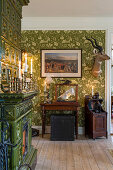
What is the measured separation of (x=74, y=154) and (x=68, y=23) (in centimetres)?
336

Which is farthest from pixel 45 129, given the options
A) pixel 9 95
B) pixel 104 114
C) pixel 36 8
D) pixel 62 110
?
pixel 9 95

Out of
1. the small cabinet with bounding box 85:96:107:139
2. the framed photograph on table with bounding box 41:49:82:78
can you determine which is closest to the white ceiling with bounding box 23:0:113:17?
the framed photograph on table with bounding box 41:49:82:78

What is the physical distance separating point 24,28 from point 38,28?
1.23 feet

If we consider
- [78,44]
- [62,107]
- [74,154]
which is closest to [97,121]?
[62,107]

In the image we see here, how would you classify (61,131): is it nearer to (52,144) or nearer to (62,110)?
(52,144)

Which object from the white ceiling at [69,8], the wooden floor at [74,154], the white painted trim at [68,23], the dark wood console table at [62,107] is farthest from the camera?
the white painted trim at [68,23]

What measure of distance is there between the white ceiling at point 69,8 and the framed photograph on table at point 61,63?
0.95 meters

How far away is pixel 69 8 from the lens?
488 centimetres

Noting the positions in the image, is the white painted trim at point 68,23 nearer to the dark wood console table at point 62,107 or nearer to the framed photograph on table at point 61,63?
the framed photograph on table at point 61,63

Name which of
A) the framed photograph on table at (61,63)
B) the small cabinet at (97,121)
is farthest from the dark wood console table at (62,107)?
the framed photograph on table at (61,63)

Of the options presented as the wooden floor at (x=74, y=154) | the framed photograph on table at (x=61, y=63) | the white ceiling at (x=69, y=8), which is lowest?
the wooden floor at (x=74, y=154)

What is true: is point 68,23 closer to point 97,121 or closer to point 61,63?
point 61,63

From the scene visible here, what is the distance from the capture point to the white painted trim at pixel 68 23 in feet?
18.2

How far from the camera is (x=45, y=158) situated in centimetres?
377
